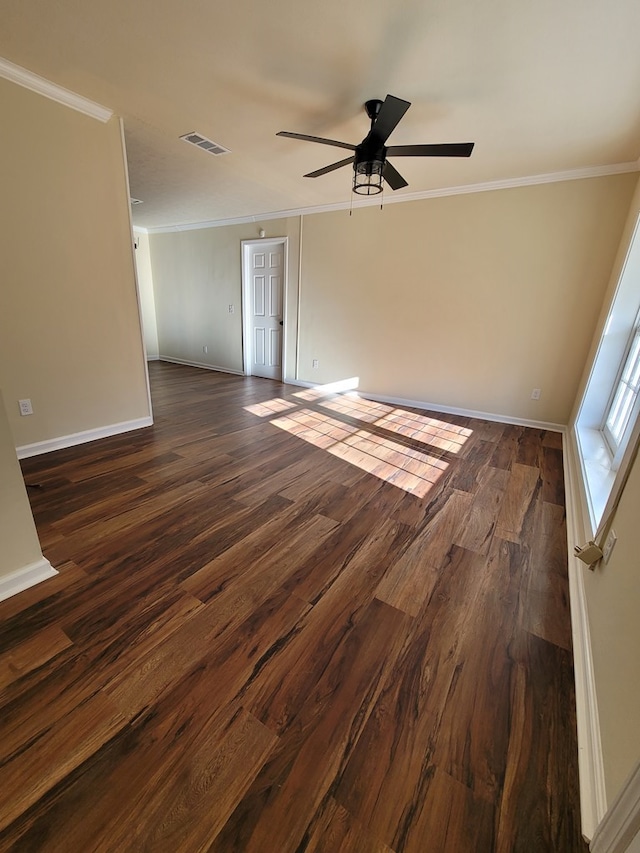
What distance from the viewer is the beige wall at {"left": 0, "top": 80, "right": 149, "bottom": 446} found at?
7.90 feet

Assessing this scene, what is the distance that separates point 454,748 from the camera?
3.40 feet

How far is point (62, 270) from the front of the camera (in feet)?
8.90

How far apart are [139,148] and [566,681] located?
4.70m

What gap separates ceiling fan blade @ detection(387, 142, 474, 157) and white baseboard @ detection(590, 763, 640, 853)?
2.71 metres

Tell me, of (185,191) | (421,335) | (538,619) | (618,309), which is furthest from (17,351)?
(618,309)

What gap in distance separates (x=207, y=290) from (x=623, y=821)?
6850mm

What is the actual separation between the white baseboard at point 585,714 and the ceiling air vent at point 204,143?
3.98m

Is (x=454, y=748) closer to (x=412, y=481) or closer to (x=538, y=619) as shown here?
(x=538, y=619)

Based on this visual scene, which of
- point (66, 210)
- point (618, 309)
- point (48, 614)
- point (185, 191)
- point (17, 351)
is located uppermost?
point (185, 191)

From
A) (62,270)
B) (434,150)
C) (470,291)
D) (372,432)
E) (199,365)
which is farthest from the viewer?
(199,365)

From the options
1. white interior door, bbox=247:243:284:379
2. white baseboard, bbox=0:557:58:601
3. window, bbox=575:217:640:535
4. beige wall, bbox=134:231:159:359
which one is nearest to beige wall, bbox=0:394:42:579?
white baseboard, bbox=0:557:58:601

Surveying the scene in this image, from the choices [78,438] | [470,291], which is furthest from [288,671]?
[470,291]

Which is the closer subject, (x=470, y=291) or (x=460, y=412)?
(x=470, y=291)

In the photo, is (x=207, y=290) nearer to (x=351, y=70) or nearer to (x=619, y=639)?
(x=351, y=70)
